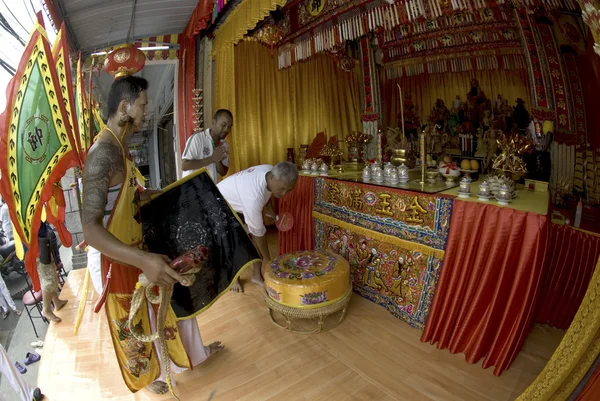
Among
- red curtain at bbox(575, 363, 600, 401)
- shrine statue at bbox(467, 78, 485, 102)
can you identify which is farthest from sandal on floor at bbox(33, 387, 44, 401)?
shrine statue at bbox(467, 78, 485, 102)

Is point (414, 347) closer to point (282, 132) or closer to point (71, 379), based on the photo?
point (71, 379)

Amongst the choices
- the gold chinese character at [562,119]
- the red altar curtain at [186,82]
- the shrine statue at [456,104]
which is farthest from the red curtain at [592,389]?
the shrine statue at [456,104]

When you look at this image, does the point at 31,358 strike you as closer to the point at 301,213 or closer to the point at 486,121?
the point at 301,213

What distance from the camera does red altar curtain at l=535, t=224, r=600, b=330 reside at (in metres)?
2.01

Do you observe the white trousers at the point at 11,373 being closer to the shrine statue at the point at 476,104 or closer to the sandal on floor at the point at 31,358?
the sandal on floor at the point at 31,358

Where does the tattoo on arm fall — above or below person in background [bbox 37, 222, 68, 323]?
above

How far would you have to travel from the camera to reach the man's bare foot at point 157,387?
1.74 metres

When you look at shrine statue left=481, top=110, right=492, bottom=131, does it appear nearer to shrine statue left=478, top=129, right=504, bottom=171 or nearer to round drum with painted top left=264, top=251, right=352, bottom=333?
shrine statue left=478, top=129, right=504, bottom=171

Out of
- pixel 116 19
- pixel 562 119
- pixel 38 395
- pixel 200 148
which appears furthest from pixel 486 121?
pixel 38 395

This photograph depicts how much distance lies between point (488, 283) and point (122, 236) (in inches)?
76.9

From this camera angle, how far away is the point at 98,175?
1254 mm

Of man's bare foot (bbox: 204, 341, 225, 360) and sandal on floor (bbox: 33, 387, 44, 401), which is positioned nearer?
sandal on floor (bbox: 33, 387, 44, 401)

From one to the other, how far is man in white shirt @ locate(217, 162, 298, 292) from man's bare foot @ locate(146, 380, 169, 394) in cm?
121

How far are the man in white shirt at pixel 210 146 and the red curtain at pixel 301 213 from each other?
0.83 metres
